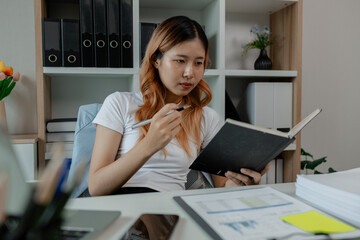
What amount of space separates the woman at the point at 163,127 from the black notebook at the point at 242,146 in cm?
6

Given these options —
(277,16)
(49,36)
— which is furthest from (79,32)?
(277,16)

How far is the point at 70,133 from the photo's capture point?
5.11ft

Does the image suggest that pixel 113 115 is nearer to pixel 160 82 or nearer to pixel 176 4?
pixel 160 82

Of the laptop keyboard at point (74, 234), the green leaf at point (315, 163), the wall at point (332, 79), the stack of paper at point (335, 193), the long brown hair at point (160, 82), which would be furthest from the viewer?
the wall at point (332, 79)

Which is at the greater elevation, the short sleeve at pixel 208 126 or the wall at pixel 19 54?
the wall at pixel 19 54

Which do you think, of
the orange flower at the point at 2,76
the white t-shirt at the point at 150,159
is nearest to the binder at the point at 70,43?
the orange flower at the point at 2,76

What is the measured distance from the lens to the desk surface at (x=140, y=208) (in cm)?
49

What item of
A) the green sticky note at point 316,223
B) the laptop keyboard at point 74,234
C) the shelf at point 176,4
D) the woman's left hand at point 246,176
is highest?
the shelf at point 176,4

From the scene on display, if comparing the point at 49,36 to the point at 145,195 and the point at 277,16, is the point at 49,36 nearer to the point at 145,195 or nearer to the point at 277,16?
the point at 145,195

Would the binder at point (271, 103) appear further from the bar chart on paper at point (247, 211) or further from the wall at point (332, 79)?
the bar chart on paper at point (247, 211)

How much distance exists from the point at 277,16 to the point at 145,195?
168cm

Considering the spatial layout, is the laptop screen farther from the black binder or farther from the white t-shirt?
the black binder

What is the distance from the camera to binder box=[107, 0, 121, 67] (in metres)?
1.47

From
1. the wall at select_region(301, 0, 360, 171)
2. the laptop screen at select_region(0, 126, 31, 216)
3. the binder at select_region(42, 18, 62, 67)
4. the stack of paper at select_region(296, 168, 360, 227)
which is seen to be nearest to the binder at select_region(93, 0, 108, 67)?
the binder at select_region(42, 18, 62, 67)
